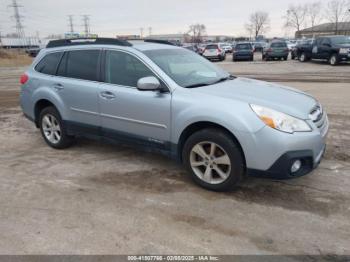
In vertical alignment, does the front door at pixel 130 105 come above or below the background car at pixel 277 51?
above

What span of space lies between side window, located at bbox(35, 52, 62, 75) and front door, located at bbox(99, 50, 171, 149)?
48.9 inches

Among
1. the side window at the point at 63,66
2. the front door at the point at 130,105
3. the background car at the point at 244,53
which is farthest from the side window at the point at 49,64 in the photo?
the background car at the point at 244,53

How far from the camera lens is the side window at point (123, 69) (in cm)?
462

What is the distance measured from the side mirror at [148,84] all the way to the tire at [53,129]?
2.03 metres

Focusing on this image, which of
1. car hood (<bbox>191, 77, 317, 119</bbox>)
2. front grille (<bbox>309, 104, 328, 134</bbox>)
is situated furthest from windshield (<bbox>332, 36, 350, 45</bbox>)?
front grille (<bbox>309, 104, 328, 134</bbox>)

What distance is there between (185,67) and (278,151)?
6.15 ft

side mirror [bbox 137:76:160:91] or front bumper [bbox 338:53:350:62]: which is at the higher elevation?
side mirror [bbox 137:76:160:91]

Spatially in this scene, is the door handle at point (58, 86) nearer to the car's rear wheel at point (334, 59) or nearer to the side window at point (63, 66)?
the side window at point (63, 66)

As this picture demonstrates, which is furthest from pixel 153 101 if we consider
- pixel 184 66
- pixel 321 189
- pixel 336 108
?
pixel 336 108

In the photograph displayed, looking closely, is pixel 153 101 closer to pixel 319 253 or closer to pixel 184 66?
pixel 184 66

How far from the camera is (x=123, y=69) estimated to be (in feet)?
15.8

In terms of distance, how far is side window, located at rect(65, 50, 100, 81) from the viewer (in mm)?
5133

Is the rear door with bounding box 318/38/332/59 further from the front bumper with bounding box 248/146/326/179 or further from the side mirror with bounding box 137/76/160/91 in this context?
the side mirror with bounding box 137/76/160/91

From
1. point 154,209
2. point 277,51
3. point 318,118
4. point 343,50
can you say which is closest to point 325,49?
point 343,50
